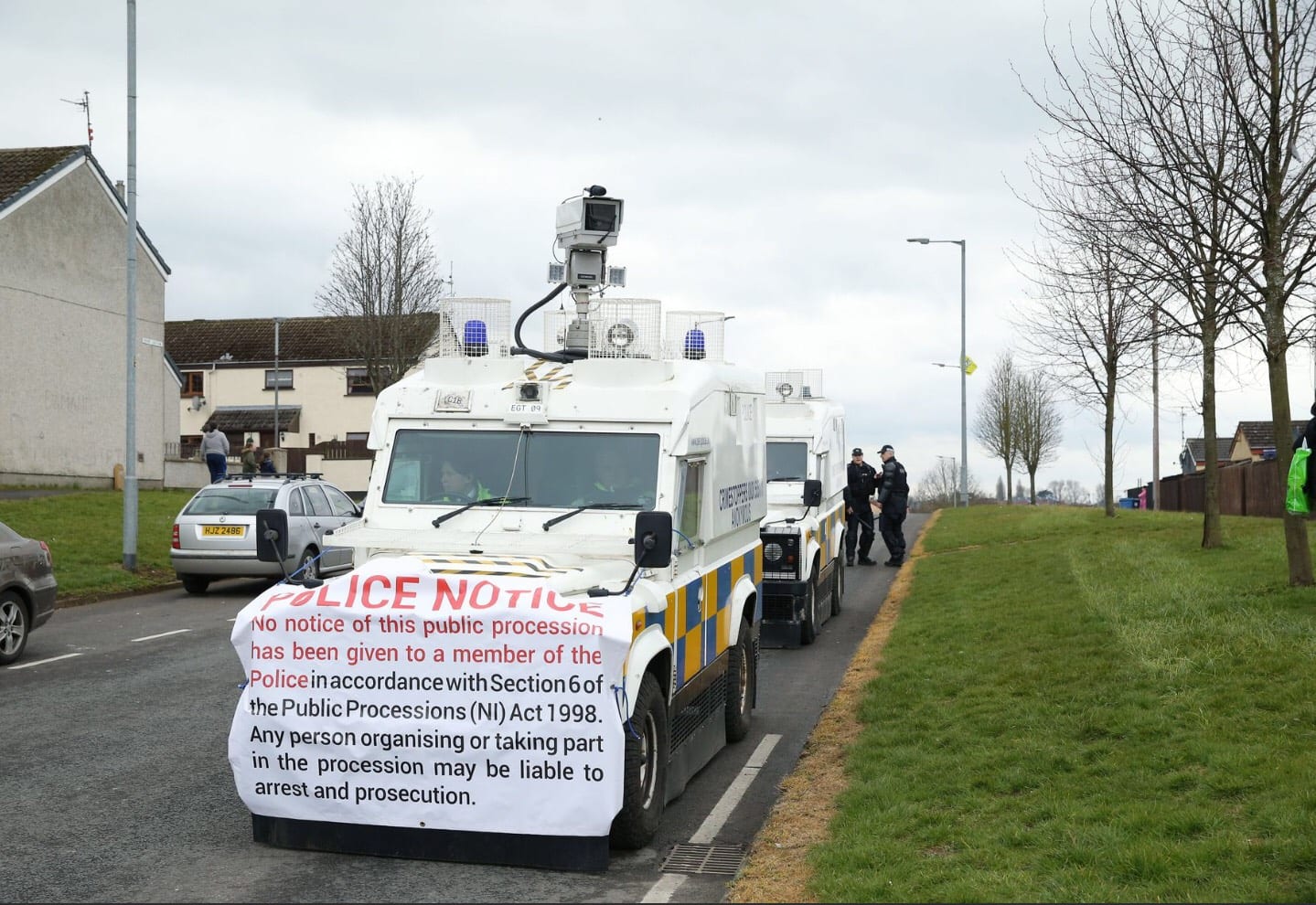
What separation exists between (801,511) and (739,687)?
241 inches

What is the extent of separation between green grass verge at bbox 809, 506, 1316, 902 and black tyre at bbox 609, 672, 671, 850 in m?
0.91

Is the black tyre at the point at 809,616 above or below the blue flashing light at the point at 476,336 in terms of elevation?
below

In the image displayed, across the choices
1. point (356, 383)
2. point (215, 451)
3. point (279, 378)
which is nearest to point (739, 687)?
point (215, 451)

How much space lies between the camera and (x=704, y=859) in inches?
256

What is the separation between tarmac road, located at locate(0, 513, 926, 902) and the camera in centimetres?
588

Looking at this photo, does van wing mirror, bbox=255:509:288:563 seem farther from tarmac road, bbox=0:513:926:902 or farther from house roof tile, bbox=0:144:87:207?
house roof tile, bbox=0:144:87:207

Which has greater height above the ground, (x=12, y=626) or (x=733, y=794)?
(x=12, y=626)

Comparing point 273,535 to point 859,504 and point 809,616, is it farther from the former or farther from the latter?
point 859,504

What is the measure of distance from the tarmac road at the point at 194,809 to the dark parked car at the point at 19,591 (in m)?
0.28

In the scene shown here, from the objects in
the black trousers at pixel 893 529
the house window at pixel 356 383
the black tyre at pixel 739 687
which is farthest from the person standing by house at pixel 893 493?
the house window at pixel 356 383

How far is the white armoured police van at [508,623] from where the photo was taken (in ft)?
19.6

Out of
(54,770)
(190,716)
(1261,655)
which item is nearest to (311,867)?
(54,770)

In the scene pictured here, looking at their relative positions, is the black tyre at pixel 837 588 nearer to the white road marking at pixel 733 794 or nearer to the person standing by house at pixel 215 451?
the white road marking at pixel 733 794

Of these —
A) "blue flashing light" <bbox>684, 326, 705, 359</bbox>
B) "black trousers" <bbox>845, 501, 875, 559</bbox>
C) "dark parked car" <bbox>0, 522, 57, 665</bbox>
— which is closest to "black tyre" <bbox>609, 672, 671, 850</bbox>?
"blue flashing light" <bbox>684, 326, 705, 359</bbox>
